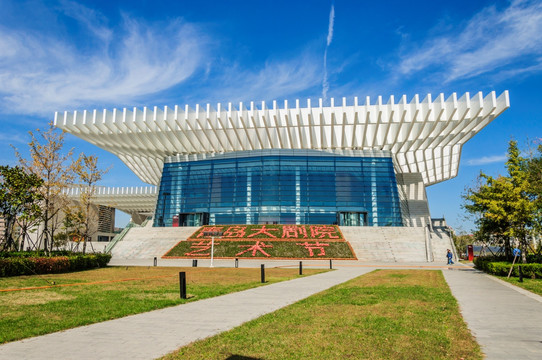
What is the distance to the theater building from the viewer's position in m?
46.2

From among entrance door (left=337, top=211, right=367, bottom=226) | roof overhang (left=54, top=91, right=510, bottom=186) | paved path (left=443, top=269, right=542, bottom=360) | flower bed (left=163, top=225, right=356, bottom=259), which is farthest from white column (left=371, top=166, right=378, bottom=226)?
paved path (left=443, top=269, right=542, bottom=360)

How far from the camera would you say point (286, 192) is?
51.3 metres

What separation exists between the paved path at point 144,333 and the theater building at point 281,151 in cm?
3790

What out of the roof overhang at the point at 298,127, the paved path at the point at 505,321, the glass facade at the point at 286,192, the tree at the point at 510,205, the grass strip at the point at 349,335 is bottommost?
the paved path at the point at 505,321

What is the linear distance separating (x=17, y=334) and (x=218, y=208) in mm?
46489

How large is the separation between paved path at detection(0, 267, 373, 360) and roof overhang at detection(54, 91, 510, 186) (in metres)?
38.1

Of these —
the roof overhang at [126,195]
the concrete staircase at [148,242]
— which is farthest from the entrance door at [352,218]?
the roof overhang at [126,195]

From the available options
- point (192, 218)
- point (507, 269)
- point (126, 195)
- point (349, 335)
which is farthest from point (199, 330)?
point (126, 195)

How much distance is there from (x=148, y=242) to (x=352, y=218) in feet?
89.6

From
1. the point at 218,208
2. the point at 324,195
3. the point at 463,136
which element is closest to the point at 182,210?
the point at 218,208

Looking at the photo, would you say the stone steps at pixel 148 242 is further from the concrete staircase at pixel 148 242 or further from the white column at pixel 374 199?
the white column at pixel 374 199

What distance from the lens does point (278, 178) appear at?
52094mm

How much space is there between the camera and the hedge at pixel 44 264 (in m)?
17.7

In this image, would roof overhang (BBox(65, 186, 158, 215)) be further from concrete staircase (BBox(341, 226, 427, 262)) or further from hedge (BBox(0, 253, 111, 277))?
hedge (BBox(0, 253, 111, 277))
